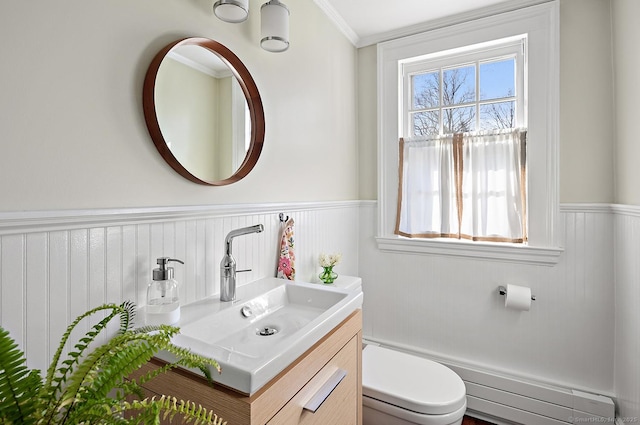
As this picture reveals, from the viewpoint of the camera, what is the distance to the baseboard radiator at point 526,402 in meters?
1.69

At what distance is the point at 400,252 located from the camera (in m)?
2.22

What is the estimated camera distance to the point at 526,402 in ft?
5.96

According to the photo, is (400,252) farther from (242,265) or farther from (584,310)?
(242,265)

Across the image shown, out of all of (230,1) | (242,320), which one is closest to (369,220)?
(242,320)

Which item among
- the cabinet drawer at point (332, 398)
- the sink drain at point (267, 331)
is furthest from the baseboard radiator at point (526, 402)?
the sink drain at point (267, 331)

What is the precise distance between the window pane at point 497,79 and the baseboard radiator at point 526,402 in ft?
5.48

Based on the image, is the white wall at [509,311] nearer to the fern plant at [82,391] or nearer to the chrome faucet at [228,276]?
the chrome faucet at [228,276]

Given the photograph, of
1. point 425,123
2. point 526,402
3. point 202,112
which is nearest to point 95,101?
point 202,112

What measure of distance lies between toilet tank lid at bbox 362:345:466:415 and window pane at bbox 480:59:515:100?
63.3 inches

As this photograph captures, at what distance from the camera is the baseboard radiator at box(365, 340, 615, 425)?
5.53 ft

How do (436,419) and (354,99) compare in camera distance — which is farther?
(354,99)

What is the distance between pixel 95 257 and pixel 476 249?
1.92m

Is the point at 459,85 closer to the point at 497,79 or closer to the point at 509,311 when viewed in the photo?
the point at 497,79

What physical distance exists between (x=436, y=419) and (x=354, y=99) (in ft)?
6.43
